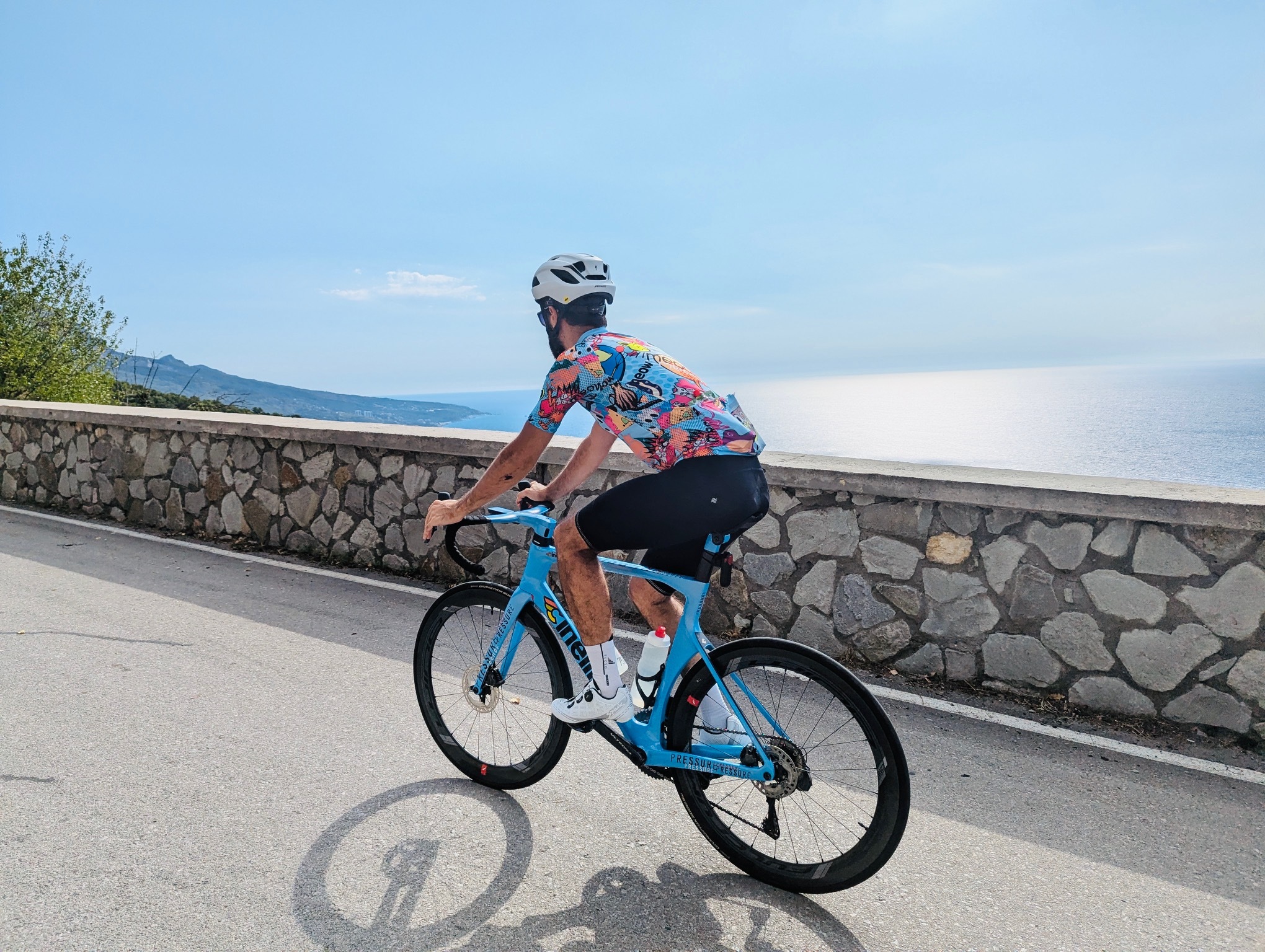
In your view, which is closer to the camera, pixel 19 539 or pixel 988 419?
pixel 19 539

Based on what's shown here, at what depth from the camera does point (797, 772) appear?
2645 millimetres

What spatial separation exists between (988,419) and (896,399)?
83.8 metres

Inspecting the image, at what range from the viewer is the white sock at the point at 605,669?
9.52ft

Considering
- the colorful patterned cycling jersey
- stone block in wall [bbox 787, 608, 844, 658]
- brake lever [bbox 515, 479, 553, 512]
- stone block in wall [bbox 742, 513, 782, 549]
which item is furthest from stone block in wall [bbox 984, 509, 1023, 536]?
brake lever [bbox 515, 479, 553, 512]

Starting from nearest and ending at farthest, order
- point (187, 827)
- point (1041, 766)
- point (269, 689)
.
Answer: point (187, 827) < point (1041, 766) < point (269, 689)

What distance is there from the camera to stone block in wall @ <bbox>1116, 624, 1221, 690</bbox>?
13.1 ft

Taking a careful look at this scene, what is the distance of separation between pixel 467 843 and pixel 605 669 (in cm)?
80

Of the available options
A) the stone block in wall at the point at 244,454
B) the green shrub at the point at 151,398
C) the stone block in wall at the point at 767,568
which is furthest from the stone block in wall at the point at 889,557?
the green shrub at the point at 151,398

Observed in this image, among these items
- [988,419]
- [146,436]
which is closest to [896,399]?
[988,419]

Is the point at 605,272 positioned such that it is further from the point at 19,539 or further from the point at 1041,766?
the point at 19,539

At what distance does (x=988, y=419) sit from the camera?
9081cm

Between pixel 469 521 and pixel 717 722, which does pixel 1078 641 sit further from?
pixel 469 521

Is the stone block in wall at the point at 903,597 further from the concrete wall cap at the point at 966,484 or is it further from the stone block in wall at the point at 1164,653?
the stone block in wall at the point at 1164,653

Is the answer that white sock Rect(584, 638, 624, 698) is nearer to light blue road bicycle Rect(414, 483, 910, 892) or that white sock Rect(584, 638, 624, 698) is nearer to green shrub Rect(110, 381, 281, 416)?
light blue road bicycle Rect(414, 483, 910, 892)
